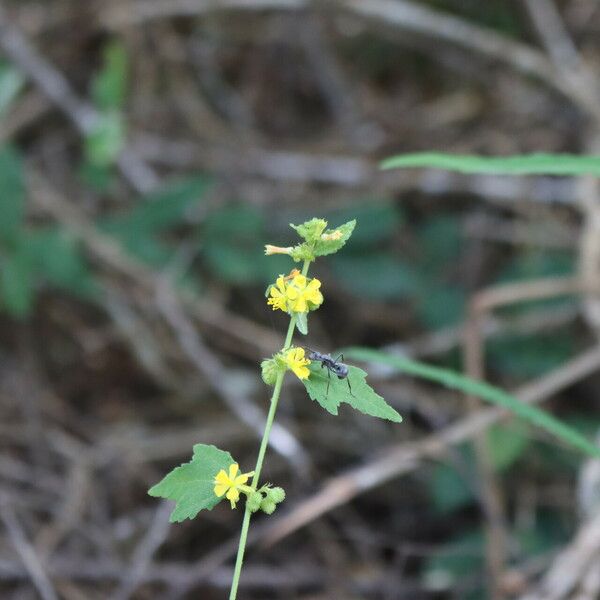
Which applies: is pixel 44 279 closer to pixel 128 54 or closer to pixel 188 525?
pixel 188 525

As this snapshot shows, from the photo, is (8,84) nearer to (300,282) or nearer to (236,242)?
(236,242)

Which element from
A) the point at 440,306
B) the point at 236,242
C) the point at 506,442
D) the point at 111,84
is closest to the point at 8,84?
the point at 111,84

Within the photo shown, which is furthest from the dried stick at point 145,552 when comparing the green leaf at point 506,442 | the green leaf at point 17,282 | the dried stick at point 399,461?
the green leaf at point 506,442

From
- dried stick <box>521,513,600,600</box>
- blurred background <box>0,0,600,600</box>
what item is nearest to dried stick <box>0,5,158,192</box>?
blurred background <box>0,0,600,600</box>

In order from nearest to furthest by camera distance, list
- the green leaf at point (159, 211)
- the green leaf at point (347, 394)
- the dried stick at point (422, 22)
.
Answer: the green leaf at point (347, 394), the green leaf at point (159, 211), the dried stick at point (422, 22)

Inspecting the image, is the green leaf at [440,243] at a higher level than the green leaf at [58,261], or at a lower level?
higher

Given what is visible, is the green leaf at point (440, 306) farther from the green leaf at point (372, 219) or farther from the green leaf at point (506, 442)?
the green leaf at point (506, 442)

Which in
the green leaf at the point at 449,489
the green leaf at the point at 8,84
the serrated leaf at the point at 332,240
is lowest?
the serrated leaf at the point at 332,240

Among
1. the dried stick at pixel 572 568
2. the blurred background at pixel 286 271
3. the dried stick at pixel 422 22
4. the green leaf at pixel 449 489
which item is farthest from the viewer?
the dried stick at pixel 422 22
